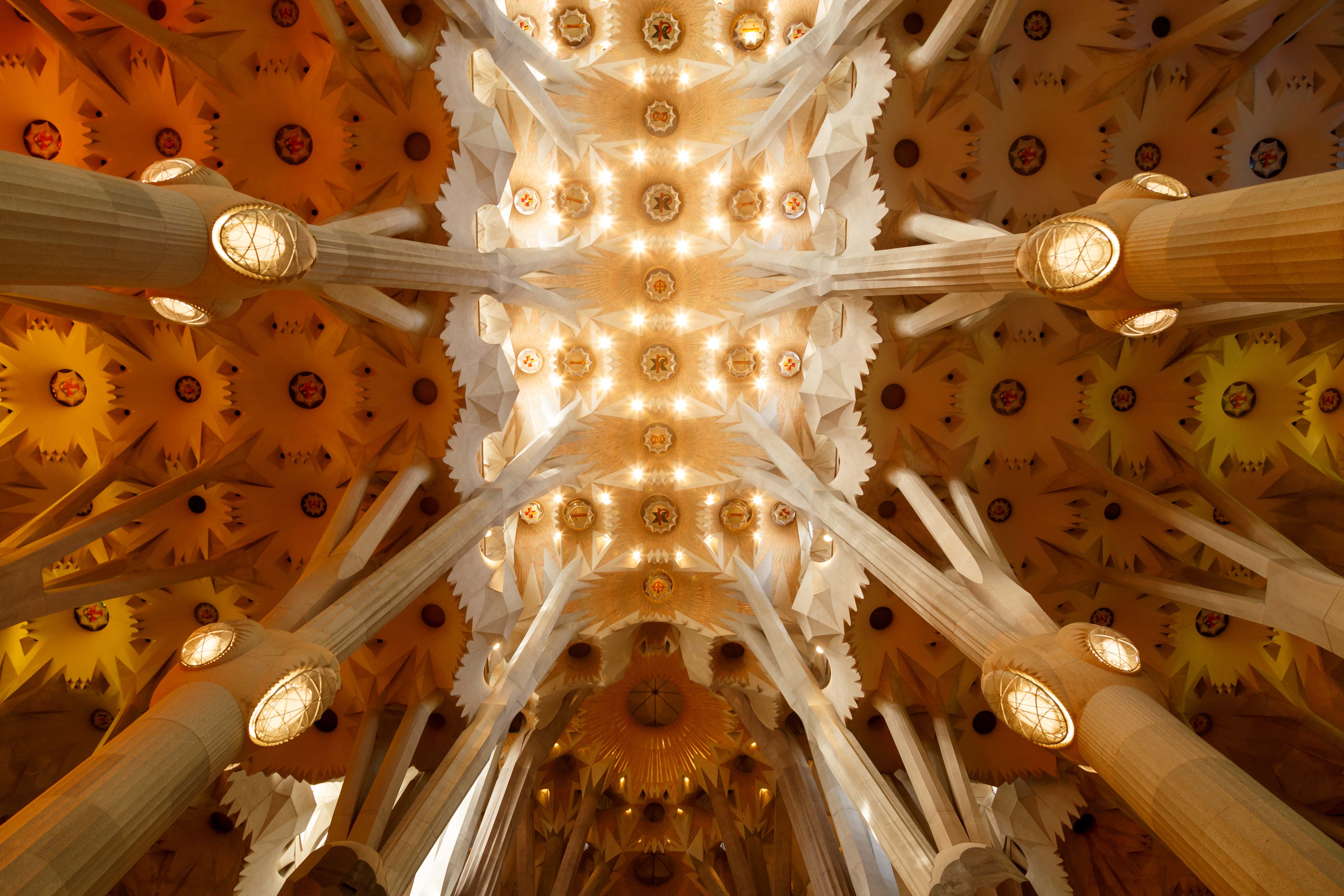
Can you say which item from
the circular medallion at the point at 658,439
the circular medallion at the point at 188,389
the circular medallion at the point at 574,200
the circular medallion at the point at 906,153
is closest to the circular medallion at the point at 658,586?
the circular medallion at the point at 658,439

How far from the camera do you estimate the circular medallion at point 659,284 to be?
53.6 feet

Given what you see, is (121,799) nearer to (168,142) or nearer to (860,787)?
(860,787)

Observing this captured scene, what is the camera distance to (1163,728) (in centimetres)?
525

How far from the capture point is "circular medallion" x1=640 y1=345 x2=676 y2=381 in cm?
1662

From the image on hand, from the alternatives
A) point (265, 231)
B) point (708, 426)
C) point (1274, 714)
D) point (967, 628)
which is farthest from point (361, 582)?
point (1274, 714)

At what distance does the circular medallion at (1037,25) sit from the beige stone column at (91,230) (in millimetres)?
10494

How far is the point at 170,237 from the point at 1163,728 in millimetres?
7587

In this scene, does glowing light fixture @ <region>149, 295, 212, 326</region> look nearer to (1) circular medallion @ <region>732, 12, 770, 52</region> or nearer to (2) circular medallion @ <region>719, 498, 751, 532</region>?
(2) circular medallion @ <region>719, 498, 751, 532</region>

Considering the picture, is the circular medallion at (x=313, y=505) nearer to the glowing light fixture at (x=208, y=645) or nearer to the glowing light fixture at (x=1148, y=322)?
the glowing light fixture at (x=208, y=645)

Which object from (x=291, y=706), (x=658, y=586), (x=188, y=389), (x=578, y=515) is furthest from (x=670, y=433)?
(x=291, y=706)

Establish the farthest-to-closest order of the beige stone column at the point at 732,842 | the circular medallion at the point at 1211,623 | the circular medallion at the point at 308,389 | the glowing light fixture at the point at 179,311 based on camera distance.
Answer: the beige stone column at the point at 732,842 → the circular medallion at the point at 1211,623 → the circular medallion at the point at 308,389 → the glowing light fixture at the point at 179,311

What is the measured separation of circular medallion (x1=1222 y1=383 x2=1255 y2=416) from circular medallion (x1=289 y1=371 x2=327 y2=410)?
14144 millimetres

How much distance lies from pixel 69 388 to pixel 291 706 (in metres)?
8.65

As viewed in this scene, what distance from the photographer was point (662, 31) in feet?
47.5
